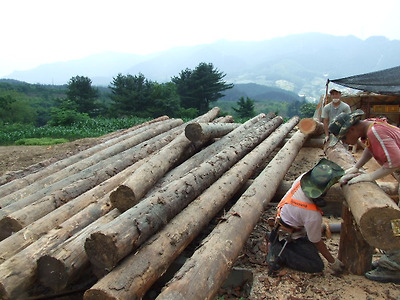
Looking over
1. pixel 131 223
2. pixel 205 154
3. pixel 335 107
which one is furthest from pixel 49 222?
pixel 335 107

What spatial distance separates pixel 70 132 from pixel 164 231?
1741 cm

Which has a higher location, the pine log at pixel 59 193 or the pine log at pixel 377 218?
the pine log at pixel 377 218

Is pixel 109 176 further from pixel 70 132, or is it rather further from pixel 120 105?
pixel 120 105

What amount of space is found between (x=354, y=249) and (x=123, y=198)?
8.60 ft

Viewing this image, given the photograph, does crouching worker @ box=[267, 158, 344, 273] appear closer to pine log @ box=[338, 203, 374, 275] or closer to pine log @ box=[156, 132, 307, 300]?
pine log @ box=[338, 203, 374, 275]

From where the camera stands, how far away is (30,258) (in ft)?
10.0

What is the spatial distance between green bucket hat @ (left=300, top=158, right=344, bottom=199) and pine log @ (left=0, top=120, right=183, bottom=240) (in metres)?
3.20

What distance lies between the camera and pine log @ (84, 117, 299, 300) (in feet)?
8.11

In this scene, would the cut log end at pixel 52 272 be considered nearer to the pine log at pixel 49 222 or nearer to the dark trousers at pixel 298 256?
the pine log at pixel 49 222

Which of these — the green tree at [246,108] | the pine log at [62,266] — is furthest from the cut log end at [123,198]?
the green tree at [246,108]

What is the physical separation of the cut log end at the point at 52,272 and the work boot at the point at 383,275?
303 centimetres

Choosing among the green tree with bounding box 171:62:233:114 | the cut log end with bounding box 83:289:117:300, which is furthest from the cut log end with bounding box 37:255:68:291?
the green tree with bounding box 171:62:233:114

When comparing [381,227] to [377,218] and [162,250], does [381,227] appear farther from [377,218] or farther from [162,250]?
[162,250]

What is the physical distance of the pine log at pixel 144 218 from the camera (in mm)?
2648
